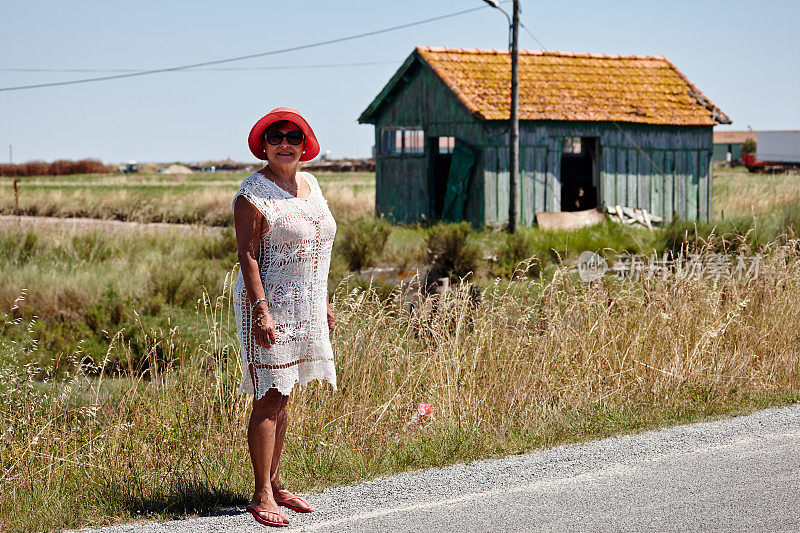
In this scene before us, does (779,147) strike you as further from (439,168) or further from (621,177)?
(439,168)

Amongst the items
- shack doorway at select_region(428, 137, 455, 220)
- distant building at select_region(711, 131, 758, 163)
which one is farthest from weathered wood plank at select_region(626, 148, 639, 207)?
distant building at select_region(711, 131, 758, 163)

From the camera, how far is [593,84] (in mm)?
23297

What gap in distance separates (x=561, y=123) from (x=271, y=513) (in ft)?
59.7

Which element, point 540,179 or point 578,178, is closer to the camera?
point 540,179

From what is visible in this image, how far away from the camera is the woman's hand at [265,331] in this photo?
4.40 metres

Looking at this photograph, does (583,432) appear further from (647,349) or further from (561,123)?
(561,123)

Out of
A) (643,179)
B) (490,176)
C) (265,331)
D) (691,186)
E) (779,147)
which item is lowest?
(265,331)

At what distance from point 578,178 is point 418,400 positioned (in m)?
17.9

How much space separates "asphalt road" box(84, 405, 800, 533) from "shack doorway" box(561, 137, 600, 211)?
704 inches

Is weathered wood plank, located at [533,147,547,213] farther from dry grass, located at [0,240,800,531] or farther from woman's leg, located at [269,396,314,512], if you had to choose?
woman's leg, located at [269,396,314,512]

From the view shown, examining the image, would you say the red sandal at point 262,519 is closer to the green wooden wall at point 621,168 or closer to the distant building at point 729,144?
the green wooden wall at point 621,168

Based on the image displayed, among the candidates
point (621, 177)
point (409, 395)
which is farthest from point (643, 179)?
point (409, 395)

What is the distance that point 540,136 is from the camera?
21.4m

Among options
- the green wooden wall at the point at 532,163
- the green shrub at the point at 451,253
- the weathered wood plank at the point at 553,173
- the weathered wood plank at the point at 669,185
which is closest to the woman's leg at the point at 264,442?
the green shrub at the point at 451,253
